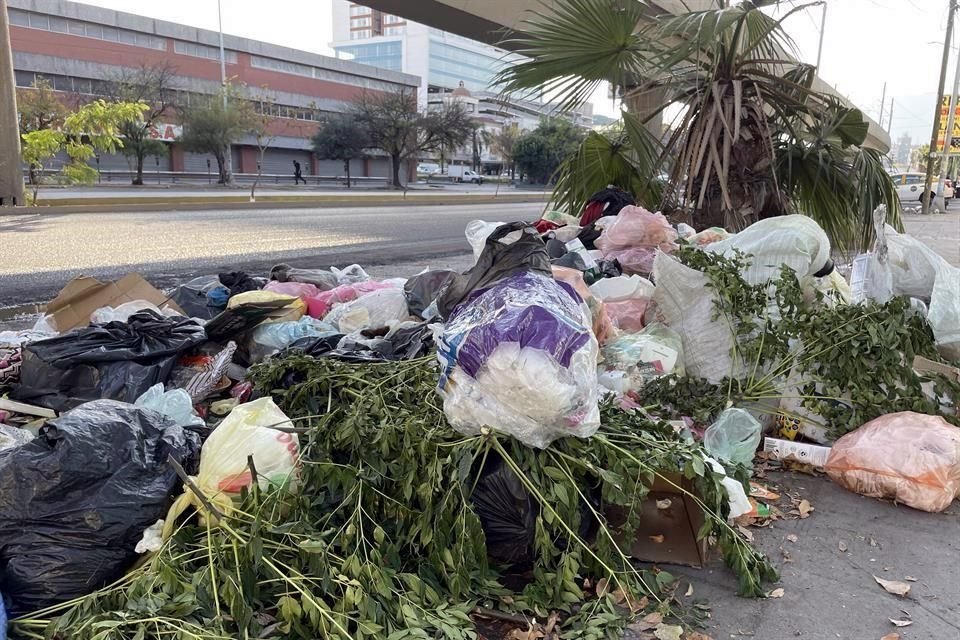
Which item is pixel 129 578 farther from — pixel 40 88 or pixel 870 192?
pixel 40 88

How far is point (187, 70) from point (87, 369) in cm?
5330

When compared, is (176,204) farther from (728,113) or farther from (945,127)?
(945,127)

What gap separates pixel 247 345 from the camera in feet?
12.1

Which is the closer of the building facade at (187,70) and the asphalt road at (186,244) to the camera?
the asphalt road at (186,244)

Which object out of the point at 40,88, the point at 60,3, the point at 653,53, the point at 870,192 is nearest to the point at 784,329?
the point at 870,192

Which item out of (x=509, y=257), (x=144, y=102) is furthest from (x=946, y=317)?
(x=144, y=102)

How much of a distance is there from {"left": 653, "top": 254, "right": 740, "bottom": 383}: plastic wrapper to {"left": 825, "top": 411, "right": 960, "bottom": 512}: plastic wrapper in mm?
655

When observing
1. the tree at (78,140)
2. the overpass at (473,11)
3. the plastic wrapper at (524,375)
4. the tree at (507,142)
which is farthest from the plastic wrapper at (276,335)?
the tree at (507,142)

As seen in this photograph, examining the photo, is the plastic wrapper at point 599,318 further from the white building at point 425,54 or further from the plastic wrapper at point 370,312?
the white building at point 425,54

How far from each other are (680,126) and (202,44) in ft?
174

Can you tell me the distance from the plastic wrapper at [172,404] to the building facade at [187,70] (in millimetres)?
40535

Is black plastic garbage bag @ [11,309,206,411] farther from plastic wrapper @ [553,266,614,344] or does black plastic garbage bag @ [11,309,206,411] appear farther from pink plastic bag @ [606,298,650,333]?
pink plastic bag @ [606,298,650,333]

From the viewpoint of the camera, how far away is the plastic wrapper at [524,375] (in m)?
2.02

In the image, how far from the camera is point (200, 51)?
167 ft
